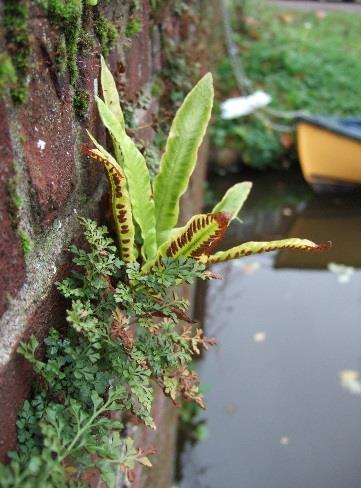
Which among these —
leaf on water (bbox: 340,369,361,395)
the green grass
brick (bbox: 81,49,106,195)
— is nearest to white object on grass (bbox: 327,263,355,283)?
leaf on water (bbox: 340,369,361,395)

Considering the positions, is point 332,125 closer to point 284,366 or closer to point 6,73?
point 284,366

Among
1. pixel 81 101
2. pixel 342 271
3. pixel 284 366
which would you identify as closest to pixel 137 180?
pixel 81 101

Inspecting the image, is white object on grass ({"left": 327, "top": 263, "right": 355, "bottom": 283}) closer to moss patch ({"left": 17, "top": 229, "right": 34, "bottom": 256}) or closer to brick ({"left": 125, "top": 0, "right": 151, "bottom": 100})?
brick ({"left": 125, "top": 0, "right": 151, "bottom": 100})

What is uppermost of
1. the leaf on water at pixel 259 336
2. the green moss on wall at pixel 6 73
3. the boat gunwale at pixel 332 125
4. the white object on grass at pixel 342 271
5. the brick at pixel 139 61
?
the green moss on wall at pixel 6 73

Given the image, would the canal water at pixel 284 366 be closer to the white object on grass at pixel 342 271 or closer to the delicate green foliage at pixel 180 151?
the white object on grass at pixel 342 271

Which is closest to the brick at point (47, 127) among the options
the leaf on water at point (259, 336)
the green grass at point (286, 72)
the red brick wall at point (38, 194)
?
the red brick wall at point (38, 194)

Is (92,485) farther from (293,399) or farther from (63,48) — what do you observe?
(293,399)
